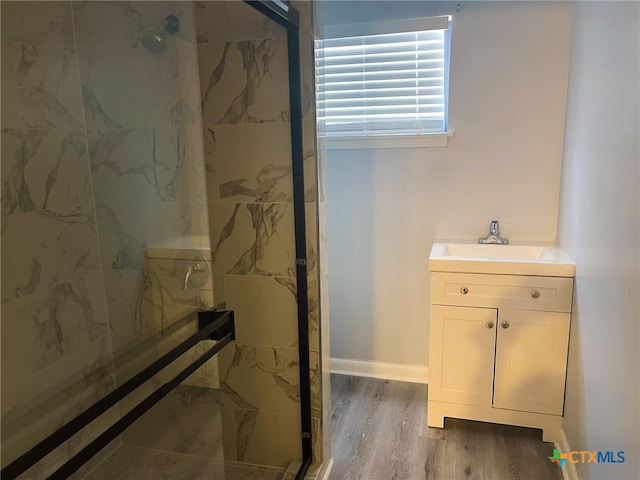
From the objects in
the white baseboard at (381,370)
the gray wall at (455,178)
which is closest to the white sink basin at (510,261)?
the gray wall at (455,178)

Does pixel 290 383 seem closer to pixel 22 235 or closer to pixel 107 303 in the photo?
pixel 107 303

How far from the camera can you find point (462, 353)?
2.19m

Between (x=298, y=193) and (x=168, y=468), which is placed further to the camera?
(x=168, y=468)

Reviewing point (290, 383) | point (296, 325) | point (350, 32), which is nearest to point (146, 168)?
point (296, 325)

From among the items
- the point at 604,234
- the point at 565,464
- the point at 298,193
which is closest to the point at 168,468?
the point at 298,193

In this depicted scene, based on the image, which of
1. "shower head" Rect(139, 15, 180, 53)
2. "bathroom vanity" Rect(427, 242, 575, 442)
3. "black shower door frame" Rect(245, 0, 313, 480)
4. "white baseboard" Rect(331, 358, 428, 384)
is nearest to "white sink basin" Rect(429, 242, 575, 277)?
"bathroom vanity" Rect(427, 242, 575, 442)

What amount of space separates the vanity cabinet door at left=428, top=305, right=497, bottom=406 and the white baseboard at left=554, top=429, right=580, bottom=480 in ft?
1.04

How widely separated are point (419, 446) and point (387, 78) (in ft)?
5.85

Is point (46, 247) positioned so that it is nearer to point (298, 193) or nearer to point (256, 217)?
point (256, 217)

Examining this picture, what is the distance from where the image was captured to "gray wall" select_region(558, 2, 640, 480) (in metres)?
1.34

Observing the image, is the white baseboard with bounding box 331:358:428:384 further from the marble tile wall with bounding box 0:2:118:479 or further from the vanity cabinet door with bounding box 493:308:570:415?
the marble tile wall with bounding box 0:2:118:479

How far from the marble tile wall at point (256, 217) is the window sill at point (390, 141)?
81 cm

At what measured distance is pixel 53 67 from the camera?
165cm

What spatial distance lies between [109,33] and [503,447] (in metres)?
2.29
